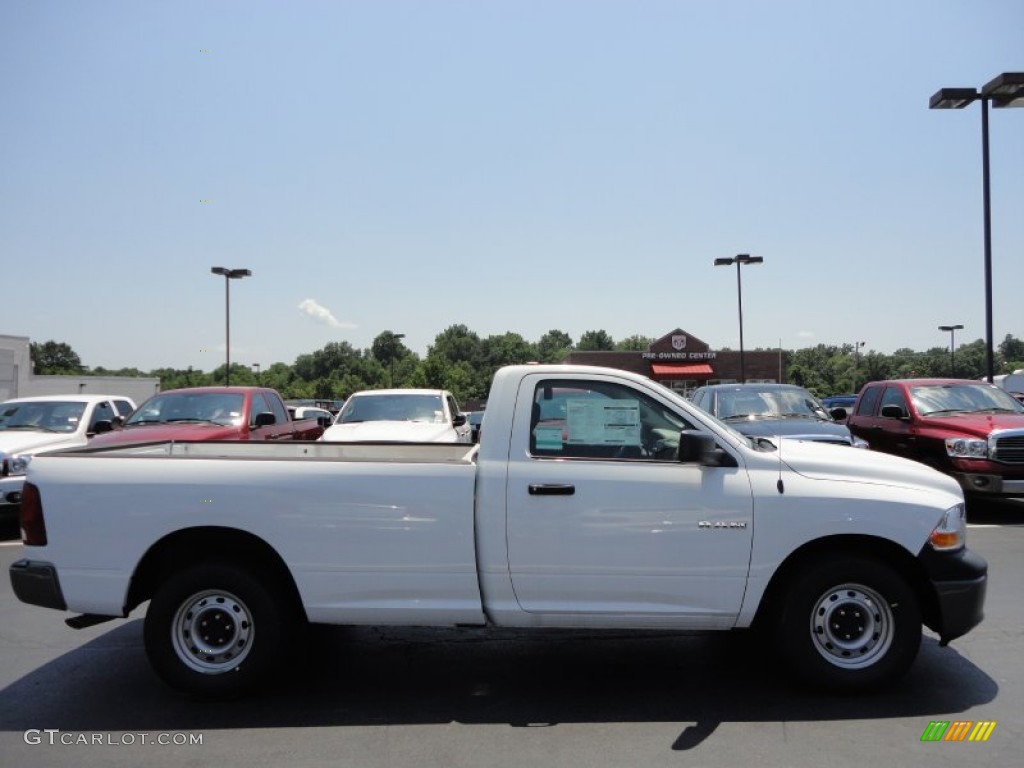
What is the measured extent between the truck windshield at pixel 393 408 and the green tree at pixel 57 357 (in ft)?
374

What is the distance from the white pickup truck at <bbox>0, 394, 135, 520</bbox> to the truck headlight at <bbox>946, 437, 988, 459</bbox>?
1158 cm

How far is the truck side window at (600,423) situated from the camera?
4.61 m

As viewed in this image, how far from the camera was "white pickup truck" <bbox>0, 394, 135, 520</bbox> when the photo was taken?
1005cm

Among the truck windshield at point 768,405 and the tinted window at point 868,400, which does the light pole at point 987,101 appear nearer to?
the tinted window at point 868,400

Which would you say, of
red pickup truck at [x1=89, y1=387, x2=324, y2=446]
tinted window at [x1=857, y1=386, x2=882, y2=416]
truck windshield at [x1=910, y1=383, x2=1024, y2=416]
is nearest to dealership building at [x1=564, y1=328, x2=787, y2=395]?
tinted window at [x1=857, y1=386, x2=882, y2=416]

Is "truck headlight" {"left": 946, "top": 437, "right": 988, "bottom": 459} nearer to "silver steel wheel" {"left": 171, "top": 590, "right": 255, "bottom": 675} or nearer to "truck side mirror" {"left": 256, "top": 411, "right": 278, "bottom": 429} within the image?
"truck side mirror" {"left": 256, "top": 411, "right": 278, "bottom": 429}

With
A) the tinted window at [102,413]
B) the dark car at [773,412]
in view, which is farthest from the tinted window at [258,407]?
the dark car at [773,412]

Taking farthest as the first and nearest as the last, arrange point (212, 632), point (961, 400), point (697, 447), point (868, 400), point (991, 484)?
point (868, 400) < point (961, 400) < point (991, 484) < point (212, 632) < point (697, 447)

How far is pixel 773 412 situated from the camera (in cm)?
1134

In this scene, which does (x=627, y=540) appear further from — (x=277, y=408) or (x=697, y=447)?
→ (x=277, y=408)

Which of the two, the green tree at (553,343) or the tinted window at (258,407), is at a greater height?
the green tree at (553,343)

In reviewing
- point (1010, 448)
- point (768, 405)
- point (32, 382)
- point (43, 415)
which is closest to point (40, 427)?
point (43, 415)

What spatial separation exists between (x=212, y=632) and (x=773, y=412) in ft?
28.7

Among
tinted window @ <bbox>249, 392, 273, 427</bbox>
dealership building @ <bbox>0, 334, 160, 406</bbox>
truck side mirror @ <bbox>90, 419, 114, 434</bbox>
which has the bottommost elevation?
truck side mirror @ <bbox>90, 419, 114, 434</bbox>
